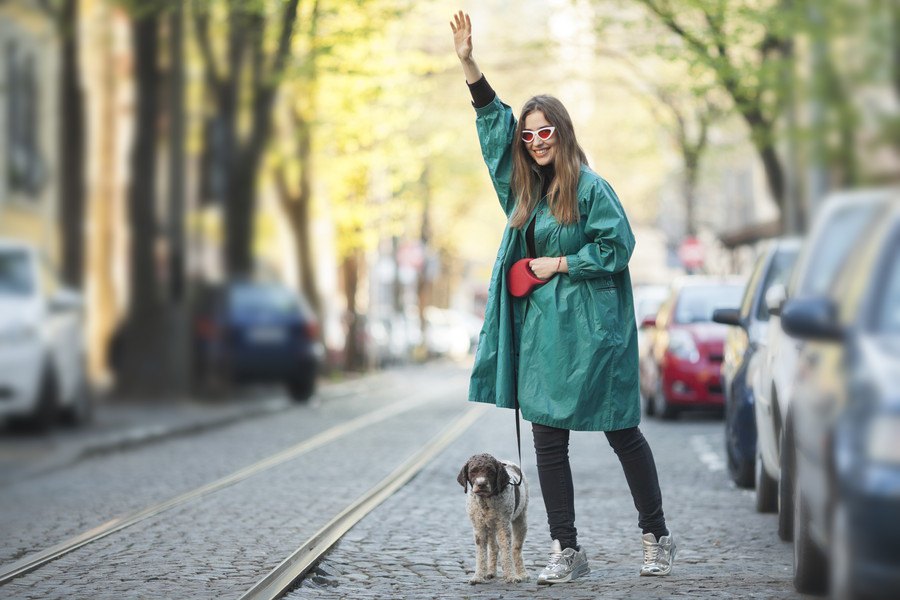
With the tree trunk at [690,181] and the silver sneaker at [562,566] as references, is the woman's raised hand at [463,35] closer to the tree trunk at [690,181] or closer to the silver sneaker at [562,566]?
the silver sneaker at [562,566]

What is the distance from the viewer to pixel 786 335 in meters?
7.72

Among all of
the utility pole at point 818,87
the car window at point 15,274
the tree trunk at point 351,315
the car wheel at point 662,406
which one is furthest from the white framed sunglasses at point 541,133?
the tree trunk at point 351,315

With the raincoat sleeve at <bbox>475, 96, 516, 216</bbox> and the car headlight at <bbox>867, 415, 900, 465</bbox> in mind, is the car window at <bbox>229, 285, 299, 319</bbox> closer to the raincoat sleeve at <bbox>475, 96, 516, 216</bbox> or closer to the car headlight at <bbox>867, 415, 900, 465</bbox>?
the raincoat sleeve at <bbox>475, 96, 516, 216</bbox>

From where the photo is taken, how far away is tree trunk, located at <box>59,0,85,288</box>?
62.9 feet

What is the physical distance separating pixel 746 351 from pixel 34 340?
7.21 m

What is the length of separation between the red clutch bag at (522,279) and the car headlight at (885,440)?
236 cm

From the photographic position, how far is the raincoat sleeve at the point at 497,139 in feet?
22.4

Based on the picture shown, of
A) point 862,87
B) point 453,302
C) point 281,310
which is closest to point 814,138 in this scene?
point 862,87

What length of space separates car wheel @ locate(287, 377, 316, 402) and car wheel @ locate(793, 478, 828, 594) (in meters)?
17.4

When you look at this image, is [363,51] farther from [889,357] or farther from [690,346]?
[889,357]

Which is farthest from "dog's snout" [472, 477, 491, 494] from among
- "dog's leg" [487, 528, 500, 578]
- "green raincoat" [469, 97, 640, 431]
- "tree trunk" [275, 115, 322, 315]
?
"tree trunk" [275, 115, 322, 315]

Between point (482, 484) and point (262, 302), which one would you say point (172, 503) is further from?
point (262, 302)

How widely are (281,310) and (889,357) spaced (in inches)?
742

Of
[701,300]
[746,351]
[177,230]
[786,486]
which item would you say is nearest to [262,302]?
[177,230]
